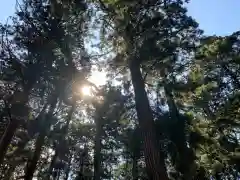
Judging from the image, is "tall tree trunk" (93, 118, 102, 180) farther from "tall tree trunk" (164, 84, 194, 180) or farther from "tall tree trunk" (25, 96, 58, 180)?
"tall tree trunk" (164, 84, 194, 180)

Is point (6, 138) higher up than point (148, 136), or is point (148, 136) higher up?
point (6, 138)

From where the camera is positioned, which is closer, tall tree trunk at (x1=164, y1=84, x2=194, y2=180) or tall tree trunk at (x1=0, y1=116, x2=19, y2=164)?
tall tree trunk at (x1=0, y1=116, x2=19, y2=164)

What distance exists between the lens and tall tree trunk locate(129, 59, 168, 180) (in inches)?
262

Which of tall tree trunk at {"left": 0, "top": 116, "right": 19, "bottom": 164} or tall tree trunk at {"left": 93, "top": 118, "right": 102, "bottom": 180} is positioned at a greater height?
tall tree trunk at {"left": 93, "top": 118, "right": 102, "bottom": 180}

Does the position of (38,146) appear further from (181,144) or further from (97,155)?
(181,144)

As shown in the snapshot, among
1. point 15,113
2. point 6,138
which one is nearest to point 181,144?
point 15,113

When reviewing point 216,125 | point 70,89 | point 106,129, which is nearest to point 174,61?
point 216,125

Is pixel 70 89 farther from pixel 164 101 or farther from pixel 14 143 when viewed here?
pixel 14 143

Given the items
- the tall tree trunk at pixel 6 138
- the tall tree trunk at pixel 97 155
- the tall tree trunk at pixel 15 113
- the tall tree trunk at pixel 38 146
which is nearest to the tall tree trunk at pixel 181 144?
the tall tree trunk at pixel 97 155

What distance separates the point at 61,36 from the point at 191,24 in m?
5.61

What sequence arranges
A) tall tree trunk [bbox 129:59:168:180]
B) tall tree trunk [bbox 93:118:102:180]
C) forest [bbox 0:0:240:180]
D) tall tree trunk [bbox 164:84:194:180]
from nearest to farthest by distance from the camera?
tall tree trunk [bbox 129:59:168:180]
forest [bbox 0:0:240:180]
tall tree trunk [bbox 164:84:194:180]
tall tree trunk [bbox 93:118:102:180]

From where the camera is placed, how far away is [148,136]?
291 inches

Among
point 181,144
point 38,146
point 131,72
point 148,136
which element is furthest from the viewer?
point 181,144

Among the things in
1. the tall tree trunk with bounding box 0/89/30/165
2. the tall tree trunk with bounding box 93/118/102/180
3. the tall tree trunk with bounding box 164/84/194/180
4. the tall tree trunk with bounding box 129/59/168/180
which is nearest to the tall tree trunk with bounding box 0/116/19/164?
the tall tree trunk with bounding box 0/89/30/165
